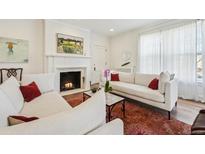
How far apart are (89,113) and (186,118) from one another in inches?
96.1

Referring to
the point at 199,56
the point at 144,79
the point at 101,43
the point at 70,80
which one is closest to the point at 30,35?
the point at 70,80

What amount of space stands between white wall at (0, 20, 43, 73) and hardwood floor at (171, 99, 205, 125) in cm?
389

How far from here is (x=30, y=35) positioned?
382cm

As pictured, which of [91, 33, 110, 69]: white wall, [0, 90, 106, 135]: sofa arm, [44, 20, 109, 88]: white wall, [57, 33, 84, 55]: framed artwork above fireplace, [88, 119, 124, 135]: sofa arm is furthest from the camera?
[91, 33, 110, 69]: white wall

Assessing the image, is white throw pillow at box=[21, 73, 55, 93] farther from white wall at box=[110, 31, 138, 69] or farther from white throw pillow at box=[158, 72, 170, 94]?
white wall at box=[110, 31, 138, 69]

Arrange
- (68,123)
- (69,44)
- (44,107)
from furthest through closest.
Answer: (69,44) → (44,107) → (68,123)

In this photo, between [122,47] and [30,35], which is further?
[122,47]

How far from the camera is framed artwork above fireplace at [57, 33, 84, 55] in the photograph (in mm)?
4297

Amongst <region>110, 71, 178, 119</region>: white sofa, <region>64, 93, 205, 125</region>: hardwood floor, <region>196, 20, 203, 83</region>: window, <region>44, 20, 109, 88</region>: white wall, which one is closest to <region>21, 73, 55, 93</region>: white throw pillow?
<region>64, 93, 205, 125</region>: hardwood floor

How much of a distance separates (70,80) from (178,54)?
3.75 m

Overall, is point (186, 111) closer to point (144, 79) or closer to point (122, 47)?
point (144, 79)

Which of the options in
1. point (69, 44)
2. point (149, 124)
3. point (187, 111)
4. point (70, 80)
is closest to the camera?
point (149, 124)
